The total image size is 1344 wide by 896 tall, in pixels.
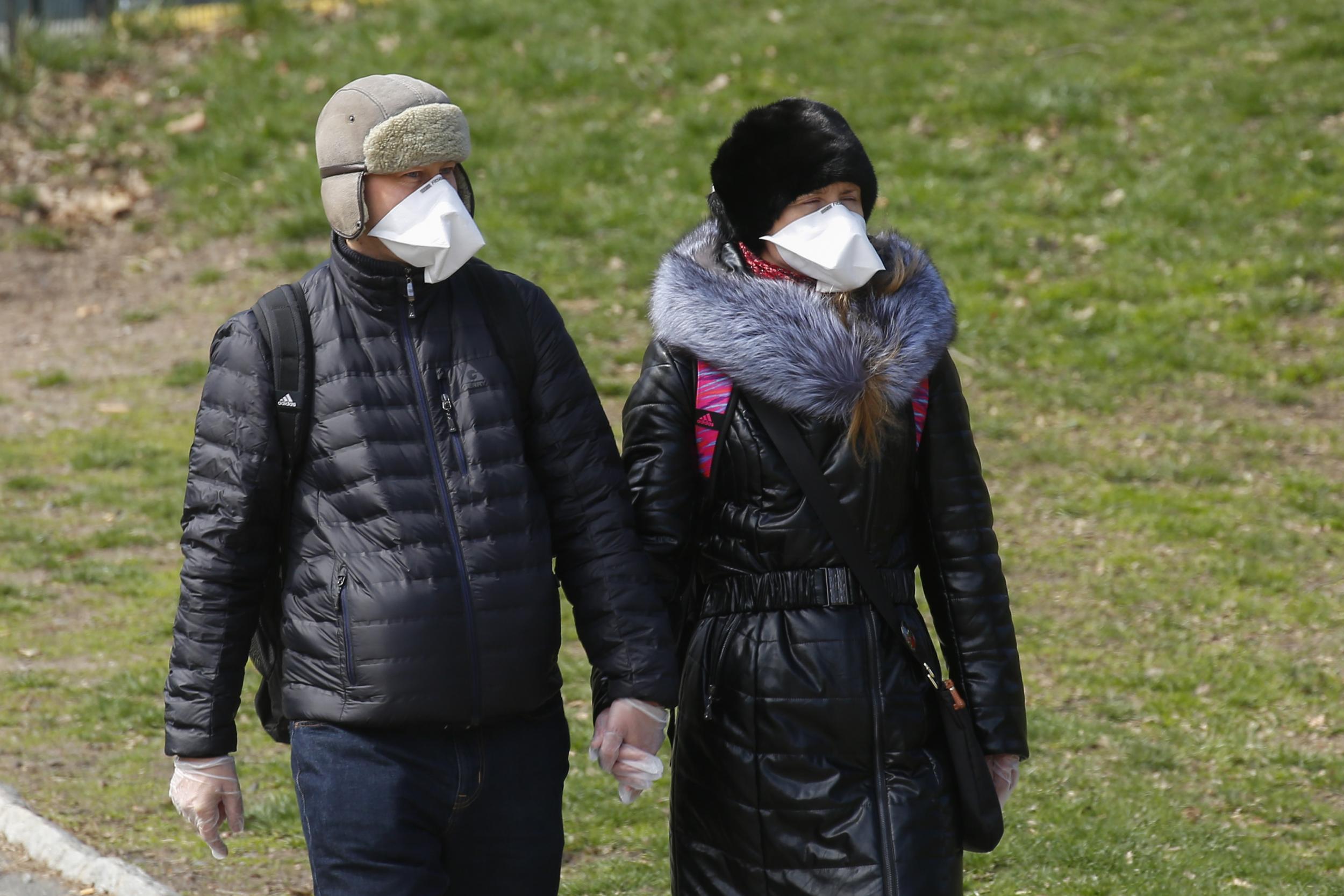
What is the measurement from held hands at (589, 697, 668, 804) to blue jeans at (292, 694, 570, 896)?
10cm

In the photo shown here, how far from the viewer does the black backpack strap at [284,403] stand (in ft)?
8.88

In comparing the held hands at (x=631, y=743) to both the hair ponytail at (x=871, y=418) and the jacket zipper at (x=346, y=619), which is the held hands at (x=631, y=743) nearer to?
the jacket zipper at (x=346, y=619)

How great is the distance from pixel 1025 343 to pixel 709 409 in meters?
5.92

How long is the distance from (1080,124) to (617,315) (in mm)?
3567

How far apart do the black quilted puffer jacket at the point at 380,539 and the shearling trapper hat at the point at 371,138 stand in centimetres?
10

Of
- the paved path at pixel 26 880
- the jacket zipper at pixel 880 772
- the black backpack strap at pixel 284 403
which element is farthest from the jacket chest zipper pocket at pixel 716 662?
the paved path at pixel 26 880

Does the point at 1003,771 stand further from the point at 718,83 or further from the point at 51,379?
the point at 718,83

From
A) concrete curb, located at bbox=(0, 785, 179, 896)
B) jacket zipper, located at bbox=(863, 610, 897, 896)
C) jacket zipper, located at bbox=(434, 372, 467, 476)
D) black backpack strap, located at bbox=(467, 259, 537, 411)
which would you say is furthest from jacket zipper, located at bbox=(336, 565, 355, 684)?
concrete curb, located at bbox=(0, 785, 179, 896)

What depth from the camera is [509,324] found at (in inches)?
113

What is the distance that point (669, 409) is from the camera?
301 cm

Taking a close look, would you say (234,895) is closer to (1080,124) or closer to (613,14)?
(1080,124)

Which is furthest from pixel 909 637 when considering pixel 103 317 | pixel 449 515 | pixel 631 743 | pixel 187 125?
pixel 187 125

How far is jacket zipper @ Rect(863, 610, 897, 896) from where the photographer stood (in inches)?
110

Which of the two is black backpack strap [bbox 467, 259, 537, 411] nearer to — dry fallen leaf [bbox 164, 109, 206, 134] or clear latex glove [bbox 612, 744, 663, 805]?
clear latex glove [bbox 612, 744, 663, 805]
